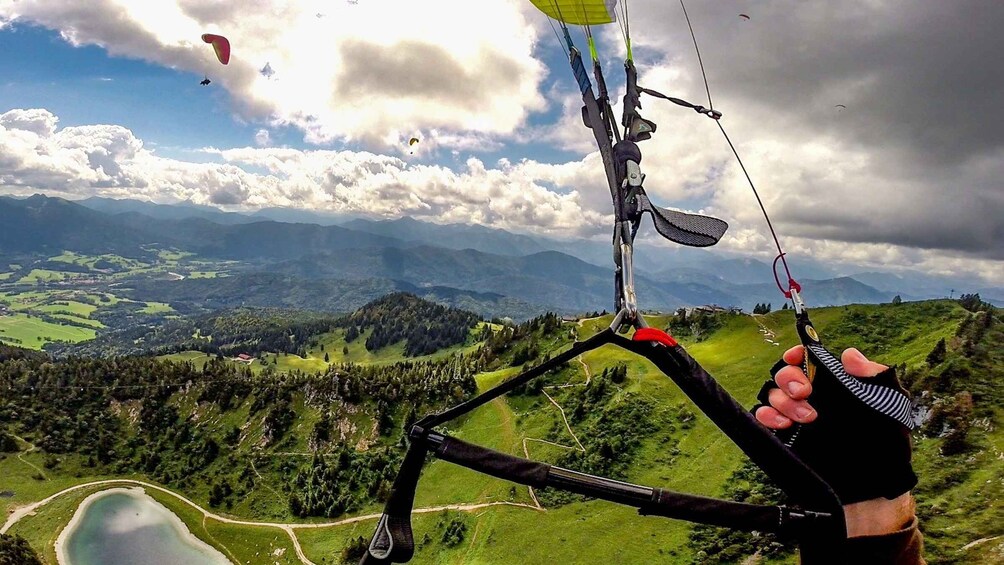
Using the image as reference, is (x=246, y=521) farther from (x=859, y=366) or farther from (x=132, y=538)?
(x=859, y=366)

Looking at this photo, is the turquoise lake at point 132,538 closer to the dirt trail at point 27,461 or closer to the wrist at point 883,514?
the dirt trail at point 27,461

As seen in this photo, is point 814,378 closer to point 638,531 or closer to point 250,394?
point 638,531

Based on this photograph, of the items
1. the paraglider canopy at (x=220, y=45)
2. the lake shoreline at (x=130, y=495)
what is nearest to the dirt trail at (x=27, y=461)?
the lake shoreline at (x=130, y=495)

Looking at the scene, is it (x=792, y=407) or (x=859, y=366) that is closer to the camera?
(x=859, y=366)

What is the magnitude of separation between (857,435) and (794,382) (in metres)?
0.38

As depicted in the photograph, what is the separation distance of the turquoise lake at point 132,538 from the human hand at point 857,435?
80780 mm

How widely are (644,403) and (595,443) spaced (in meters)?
9.46

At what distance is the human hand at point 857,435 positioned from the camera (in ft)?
8.11

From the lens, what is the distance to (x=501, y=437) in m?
A: 74.3

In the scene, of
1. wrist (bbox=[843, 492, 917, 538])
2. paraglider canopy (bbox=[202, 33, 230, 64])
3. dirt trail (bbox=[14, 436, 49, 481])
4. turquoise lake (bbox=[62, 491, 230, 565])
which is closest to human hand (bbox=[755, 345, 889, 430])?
wrist (bbox=[843, 492, 917, 538])

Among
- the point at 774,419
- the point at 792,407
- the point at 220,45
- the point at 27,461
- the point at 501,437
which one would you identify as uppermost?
the point at 220,45

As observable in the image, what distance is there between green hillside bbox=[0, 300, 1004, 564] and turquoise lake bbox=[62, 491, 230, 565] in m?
2.76

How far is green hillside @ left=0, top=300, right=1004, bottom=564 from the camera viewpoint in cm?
3634

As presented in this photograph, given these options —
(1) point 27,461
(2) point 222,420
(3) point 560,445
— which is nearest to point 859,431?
(3) point 560,445
